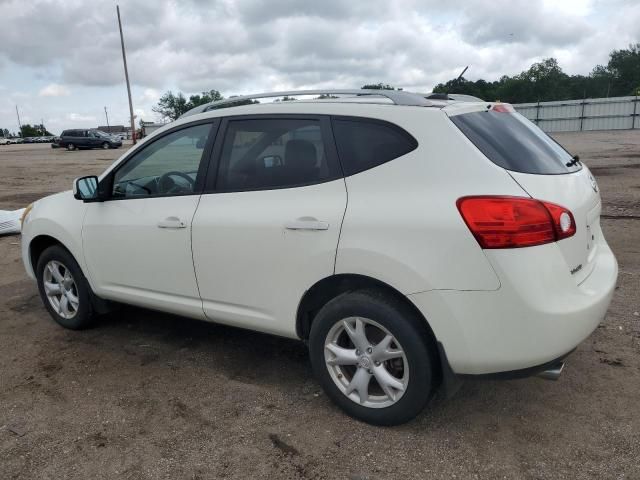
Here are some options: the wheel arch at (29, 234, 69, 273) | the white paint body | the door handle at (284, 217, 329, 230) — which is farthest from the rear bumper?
the wheel arch at (29, 234, 69, 273)

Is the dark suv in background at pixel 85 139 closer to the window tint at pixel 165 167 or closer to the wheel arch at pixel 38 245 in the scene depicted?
the wheel arch at pixel 38 245

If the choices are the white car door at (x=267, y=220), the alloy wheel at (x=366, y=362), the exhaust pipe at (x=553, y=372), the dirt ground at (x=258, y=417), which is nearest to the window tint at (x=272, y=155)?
the white car door at (x=267, y=220)

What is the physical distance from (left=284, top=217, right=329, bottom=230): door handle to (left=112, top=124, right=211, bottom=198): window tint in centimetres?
89

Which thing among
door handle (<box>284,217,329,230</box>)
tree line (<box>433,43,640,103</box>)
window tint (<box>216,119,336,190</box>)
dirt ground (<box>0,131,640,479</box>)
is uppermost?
tree line (<box>433,43,640,103</box>)

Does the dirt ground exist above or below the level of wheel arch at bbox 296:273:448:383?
below

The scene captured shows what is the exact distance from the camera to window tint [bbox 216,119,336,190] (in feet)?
10.1

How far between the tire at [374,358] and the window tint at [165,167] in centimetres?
133

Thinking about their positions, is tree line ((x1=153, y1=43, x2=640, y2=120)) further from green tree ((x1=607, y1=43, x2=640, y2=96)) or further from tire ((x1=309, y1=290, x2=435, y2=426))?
tire ((x1=309, y1=290, x2=435, y2=426))

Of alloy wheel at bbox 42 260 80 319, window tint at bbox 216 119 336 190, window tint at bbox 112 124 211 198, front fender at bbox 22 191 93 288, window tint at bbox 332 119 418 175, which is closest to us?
window tint at bbox 332 119 418 175

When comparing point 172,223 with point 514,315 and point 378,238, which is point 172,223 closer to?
point 378,238

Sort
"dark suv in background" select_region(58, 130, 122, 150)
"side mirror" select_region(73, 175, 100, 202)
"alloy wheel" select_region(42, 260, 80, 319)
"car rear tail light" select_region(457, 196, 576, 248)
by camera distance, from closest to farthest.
→ "car rear tail light" select_region(457, 196, 576, 248) < "side mirror" select_region(73, 175, 100, 202) < "alloy wheel" select_region(42, 260, 80, 319) < "dark suv in background" select_region(58, 130, 122, 150)

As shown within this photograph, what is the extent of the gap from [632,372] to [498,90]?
8705 cm

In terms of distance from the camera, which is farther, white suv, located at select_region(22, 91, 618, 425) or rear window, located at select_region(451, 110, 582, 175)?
rear window, located at select_region(451, 110, 582, 175)

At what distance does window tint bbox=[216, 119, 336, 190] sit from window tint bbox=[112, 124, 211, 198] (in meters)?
0.25
